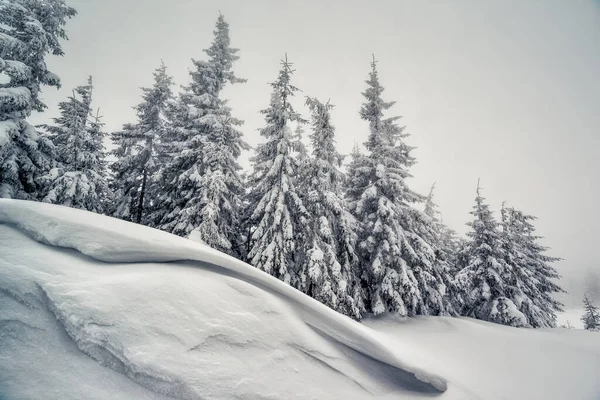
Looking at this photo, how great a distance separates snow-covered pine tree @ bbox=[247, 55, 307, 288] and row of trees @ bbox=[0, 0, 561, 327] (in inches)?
2.6

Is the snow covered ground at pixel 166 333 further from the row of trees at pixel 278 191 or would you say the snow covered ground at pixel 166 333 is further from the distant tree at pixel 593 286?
the distant tree at pixel 593 286

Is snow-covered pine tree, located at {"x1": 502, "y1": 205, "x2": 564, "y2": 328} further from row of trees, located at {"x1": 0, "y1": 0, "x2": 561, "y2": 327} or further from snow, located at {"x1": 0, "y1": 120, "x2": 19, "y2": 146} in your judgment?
snow, located at {"x1": 0, "y1": 120, "x2": 19, "y2": 146}

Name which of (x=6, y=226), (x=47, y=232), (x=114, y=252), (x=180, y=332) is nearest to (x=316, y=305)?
(x=180, y=332)

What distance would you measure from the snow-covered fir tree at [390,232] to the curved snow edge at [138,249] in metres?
8.65

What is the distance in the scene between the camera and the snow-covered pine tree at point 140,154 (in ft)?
53.0

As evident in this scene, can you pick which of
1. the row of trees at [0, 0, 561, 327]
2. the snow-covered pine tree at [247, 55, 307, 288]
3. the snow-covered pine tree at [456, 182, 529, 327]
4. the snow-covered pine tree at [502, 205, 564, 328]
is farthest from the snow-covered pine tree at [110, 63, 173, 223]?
the snow-covered pine tree at [502, 205, 564, 328]

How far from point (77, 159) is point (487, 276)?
981 inches

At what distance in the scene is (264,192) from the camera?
1269 centimetres

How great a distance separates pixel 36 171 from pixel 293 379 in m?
15.8

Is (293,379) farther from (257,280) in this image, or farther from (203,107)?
(203,107)

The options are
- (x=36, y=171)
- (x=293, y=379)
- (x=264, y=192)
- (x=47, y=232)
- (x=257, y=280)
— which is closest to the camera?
(x=293, y=379)

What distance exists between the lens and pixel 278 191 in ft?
39.0

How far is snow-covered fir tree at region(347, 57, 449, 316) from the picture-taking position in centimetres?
1134

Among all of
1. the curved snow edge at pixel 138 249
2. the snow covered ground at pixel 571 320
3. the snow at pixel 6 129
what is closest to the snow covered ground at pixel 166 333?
the curved snow edge at pixel 138 249
